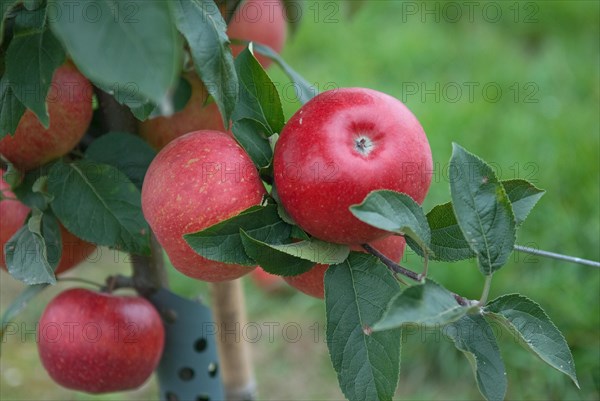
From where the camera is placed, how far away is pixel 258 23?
3.22 ft

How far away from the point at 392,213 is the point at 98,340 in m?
0.42

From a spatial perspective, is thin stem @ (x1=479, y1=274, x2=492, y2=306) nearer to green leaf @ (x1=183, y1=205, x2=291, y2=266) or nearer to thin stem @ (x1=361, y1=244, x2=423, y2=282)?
thin stem @ (x1=361, y1=244, x2=423, y2=282)

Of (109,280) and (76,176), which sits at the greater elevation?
(76,176)

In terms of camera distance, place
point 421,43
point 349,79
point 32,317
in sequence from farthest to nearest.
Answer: point 421,43, point 349,79, point 32,317

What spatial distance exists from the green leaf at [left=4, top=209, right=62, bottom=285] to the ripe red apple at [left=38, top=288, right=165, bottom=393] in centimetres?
11

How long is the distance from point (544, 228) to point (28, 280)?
163 cm

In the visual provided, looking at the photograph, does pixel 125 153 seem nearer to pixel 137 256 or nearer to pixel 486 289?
pixel 137 256

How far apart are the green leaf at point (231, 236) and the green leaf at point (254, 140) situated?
0.20 feet

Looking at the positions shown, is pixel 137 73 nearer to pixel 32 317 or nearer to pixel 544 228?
pixel 544 228

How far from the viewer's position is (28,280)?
2.23 ft

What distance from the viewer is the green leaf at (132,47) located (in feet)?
1.34

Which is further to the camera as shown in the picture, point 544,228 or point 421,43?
point 421,43

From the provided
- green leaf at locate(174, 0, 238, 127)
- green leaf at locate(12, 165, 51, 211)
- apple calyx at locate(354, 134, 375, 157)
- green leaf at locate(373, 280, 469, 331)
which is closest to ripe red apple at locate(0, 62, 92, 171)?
green leaf at locate(12, 165, 51, 211)

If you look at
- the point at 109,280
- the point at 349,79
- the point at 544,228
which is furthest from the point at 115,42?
the point at 349,79
